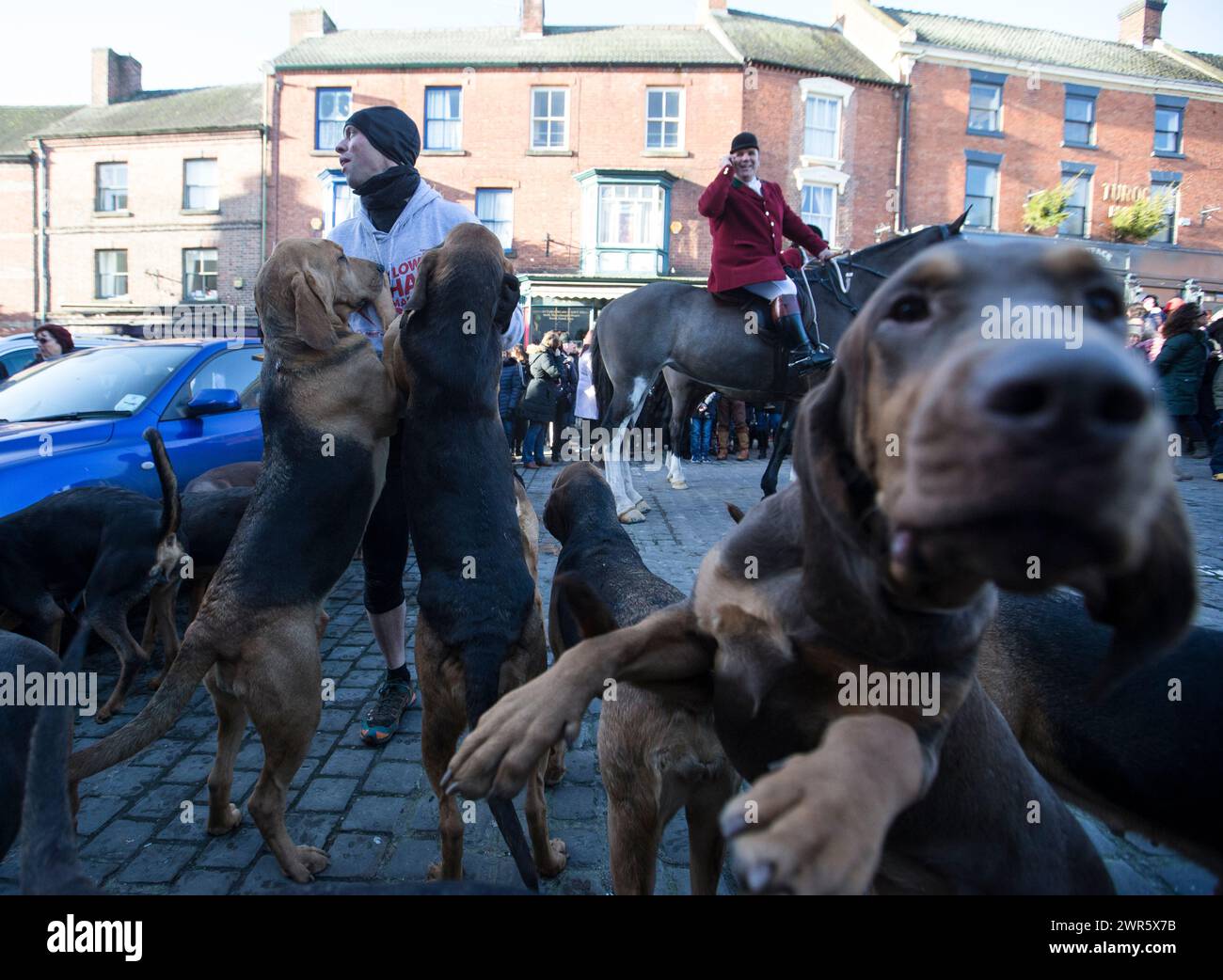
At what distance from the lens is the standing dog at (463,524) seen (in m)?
2.80

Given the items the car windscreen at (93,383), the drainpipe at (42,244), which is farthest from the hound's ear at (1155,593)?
the drainpipe at (42,244)

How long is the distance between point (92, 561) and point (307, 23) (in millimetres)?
32530

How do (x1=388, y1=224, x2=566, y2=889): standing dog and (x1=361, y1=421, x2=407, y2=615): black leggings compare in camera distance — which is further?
(x1=361, y1=421, x2=407, y2=615): black leggings

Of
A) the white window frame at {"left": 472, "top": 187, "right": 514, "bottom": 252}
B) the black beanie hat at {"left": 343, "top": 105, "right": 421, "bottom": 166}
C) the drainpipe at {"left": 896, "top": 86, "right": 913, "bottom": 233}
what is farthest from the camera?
the drainpipe at {"left": 896, "top": 86, "right": 913, "bottom": 233}

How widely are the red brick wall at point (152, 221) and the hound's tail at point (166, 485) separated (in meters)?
26.2

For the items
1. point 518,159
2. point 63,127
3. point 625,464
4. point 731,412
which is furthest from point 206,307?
point 625,464

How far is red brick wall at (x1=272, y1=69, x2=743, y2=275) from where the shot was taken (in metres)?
26.2

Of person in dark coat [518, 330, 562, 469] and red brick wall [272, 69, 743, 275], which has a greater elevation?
red brick wall [272, 69, 743, 275]

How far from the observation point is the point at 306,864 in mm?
2945

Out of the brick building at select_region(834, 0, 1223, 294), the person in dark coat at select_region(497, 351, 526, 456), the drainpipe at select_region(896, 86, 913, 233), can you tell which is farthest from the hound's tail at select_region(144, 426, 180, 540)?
the brick building at select_region(834, 0, 1223, 294)

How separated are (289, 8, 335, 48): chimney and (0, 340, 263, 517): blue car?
1137 inches

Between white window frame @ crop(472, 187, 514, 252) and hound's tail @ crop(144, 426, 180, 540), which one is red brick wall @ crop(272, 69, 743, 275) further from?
hound's tail @ crop(144, 426, 180, 540)

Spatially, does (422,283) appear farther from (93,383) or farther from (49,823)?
(93,383)

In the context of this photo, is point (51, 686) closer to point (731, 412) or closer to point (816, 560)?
point (816, 560)
